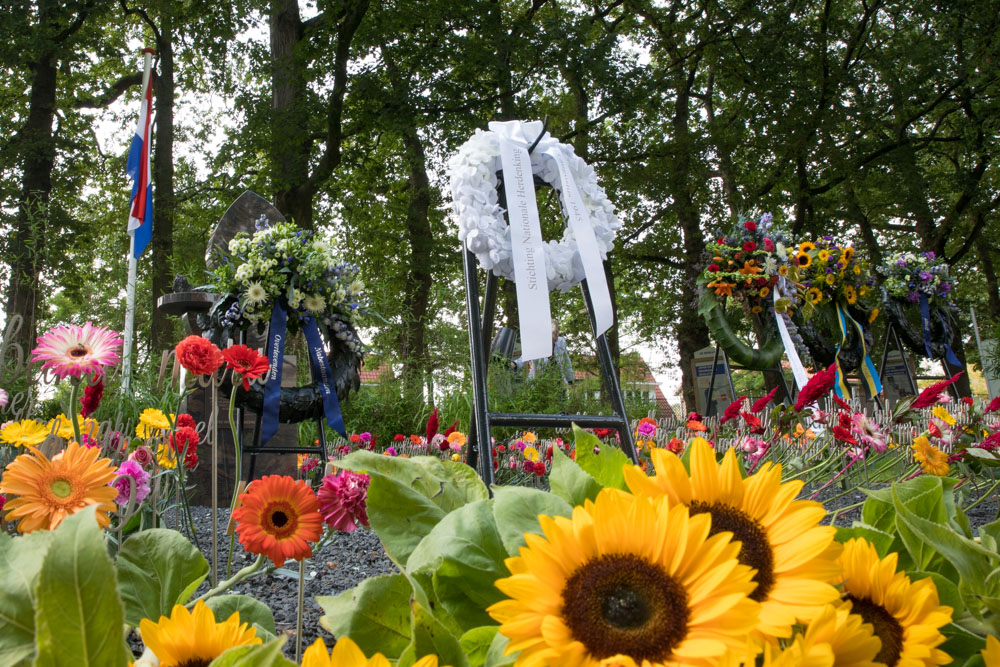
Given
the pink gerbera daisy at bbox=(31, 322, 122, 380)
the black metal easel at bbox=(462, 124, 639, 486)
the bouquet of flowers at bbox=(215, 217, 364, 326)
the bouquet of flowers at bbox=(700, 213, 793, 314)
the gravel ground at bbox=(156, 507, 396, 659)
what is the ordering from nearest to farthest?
the pink gerbera daisy at bbox=(31, 322, 122, 380), the gravel ground at bbox=(156, 507, 396, 659), the black metal easel at bbox=(462, 124, 639, 486), the bouquet of flowers at bbox=(215, 217, 364, 326), the bouquet of flowers at bbox=(700, 213, 793, 314)

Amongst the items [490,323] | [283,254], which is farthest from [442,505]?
[283,254]

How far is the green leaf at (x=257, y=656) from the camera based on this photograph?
1.08ft

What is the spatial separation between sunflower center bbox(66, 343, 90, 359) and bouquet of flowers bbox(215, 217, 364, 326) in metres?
3.03

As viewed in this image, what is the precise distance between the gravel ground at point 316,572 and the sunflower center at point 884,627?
4.08ft

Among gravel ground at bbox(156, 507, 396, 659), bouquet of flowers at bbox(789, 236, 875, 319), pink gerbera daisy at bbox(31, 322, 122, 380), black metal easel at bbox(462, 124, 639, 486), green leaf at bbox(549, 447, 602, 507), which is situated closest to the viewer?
green leaf at bbox(549, 447, 602, 507)

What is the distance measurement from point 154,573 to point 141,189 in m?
8.62

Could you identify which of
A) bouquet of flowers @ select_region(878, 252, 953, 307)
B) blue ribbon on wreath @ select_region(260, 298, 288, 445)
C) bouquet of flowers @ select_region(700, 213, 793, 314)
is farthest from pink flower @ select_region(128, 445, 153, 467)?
bouquet of flowers @ select_region(878, 252, 953, 307)

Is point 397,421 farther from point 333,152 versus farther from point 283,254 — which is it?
point 333,152

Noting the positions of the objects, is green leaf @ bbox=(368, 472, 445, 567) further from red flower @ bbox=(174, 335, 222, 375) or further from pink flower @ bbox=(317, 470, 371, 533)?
red flower @ bbox=(174, 335, 222, 375)

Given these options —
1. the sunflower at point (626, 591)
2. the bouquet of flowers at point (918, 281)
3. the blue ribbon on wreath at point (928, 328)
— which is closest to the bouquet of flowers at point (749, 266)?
the bouquet of flowers at point (918, 281)

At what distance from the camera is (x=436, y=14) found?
36.1 feet

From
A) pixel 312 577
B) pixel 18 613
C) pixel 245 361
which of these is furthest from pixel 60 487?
pixel 312 577

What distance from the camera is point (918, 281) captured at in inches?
333

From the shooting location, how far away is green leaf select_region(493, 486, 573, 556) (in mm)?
437
